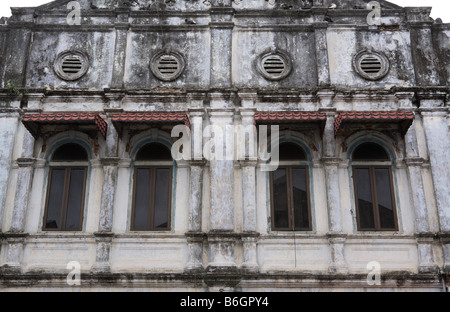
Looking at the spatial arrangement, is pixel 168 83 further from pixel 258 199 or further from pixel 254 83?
pixel 258 199

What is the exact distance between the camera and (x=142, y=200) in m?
12.3

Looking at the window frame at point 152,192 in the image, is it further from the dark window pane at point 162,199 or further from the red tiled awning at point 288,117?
the red tiled awning at point 288,117

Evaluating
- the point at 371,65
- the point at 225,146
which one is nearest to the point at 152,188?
the point at 225,146

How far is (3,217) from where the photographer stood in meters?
11.9

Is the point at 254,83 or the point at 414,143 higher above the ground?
the point at 254,83

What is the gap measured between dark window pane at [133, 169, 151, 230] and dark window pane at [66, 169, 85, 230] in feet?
4.18

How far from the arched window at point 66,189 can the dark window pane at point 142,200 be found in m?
1.22

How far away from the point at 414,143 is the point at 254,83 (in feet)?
13.3

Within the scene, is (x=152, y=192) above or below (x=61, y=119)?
below

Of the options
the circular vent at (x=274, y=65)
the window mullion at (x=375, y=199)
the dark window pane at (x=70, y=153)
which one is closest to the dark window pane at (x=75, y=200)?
the dark window pane at (x=70, y=153)

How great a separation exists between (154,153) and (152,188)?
90 centimetres

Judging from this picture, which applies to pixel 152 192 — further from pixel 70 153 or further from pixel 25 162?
pixel 25 162

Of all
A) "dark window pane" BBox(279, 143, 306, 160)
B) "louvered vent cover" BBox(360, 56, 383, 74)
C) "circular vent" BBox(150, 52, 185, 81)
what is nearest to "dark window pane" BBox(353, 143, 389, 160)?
"dark window pane" BBox(279, 143, 306, 160)
